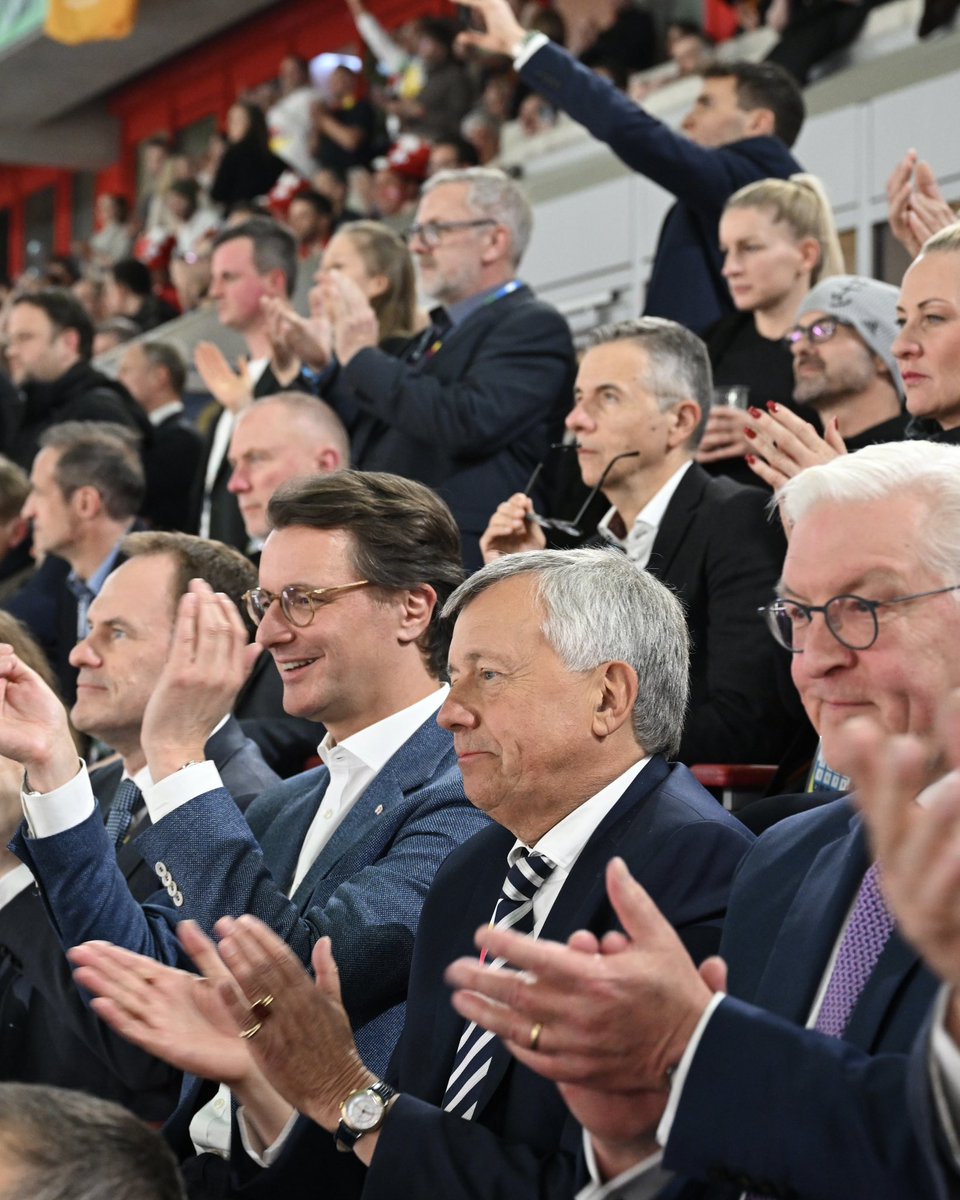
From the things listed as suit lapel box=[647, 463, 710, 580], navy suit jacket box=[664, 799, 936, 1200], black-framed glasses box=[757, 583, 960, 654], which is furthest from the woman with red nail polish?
navy suit jacket box=[664, 799, 936, 1200]

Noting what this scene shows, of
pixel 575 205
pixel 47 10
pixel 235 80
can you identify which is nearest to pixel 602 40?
pixel 575 205

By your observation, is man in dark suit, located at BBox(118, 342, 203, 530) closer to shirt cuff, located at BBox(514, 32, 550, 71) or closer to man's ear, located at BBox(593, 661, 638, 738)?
shirt cuff, located at BBox(514, 32, 550, 71)

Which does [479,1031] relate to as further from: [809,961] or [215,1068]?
[809,961]

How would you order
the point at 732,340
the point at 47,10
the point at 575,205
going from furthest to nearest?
the point at 47,10 → the point at 575,205 → the point at 732,340

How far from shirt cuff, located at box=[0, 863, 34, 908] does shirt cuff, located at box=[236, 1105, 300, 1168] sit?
72 centimetres

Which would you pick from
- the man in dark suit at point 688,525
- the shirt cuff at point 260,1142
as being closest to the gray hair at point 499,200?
the man in dark suit at point 688,525

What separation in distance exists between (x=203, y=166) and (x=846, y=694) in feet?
42.2

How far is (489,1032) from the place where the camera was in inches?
77.0

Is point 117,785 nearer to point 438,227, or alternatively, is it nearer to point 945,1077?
point 438,227

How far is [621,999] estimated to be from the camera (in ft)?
4.68

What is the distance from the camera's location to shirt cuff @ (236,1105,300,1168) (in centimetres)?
201

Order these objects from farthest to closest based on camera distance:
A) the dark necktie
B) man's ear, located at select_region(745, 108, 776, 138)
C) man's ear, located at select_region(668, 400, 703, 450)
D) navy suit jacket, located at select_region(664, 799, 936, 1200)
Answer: man's ear, located at select_region(745, 108, 776, 138) < man's ear, located at select_region(668, 400, 703, 450) < the dark necktie < navy suit jacket, located at select_region(664, 799, 936, 1200)

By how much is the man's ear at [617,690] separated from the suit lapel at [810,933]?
0.46 meters

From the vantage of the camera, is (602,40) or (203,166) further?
(203,166)
